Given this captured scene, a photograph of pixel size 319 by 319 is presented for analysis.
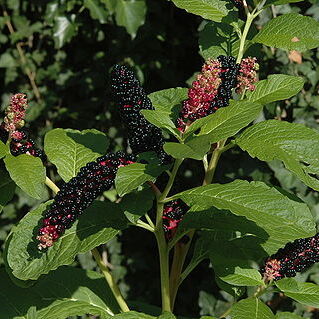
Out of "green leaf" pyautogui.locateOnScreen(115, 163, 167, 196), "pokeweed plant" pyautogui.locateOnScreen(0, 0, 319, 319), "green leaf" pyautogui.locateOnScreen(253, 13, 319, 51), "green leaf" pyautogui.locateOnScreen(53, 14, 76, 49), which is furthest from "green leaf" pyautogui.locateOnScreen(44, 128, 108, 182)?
"green leaf" pyautogui.locateOnScreen(53, 14, 76, 49)

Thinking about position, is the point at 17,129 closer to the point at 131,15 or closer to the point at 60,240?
the point at 60,240

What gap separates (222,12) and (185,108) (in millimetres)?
303

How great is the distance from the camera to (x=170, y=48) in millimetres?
2840

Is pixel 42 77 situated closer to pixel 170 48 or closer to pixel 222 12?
pixel 170 48

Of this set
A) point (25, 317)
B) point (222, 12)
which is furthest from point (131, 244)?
point (222, 12)

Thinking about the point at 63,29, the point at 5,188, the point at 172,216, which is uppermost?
the point at 5,188

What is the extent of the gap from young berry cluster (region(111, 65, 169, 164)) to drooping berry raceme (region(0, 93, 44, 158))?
0.16 meters

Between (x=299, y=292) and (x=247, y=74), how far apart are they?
43 centimetres

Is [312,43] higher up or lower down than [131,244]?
higher up

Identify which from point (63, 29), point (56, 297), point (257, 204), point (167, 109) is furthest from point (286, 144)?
point (63, 29)

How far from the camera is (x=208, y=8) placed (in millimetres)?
1197

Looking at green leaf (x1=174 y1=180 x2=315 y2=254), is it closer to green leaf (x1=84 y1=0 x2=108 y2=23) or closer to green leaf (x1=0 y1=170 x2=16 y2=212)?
green leaf (x1=0 y1=170 x2=16 y2=212)

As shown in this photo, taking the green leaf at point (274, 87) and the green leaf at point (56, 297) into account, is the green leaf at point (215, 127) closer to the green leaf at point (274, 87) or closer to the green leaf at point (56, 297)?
the green leaf at point (274, 87)

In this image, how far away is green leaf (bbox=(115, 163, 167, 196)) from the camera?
36.7 inches
